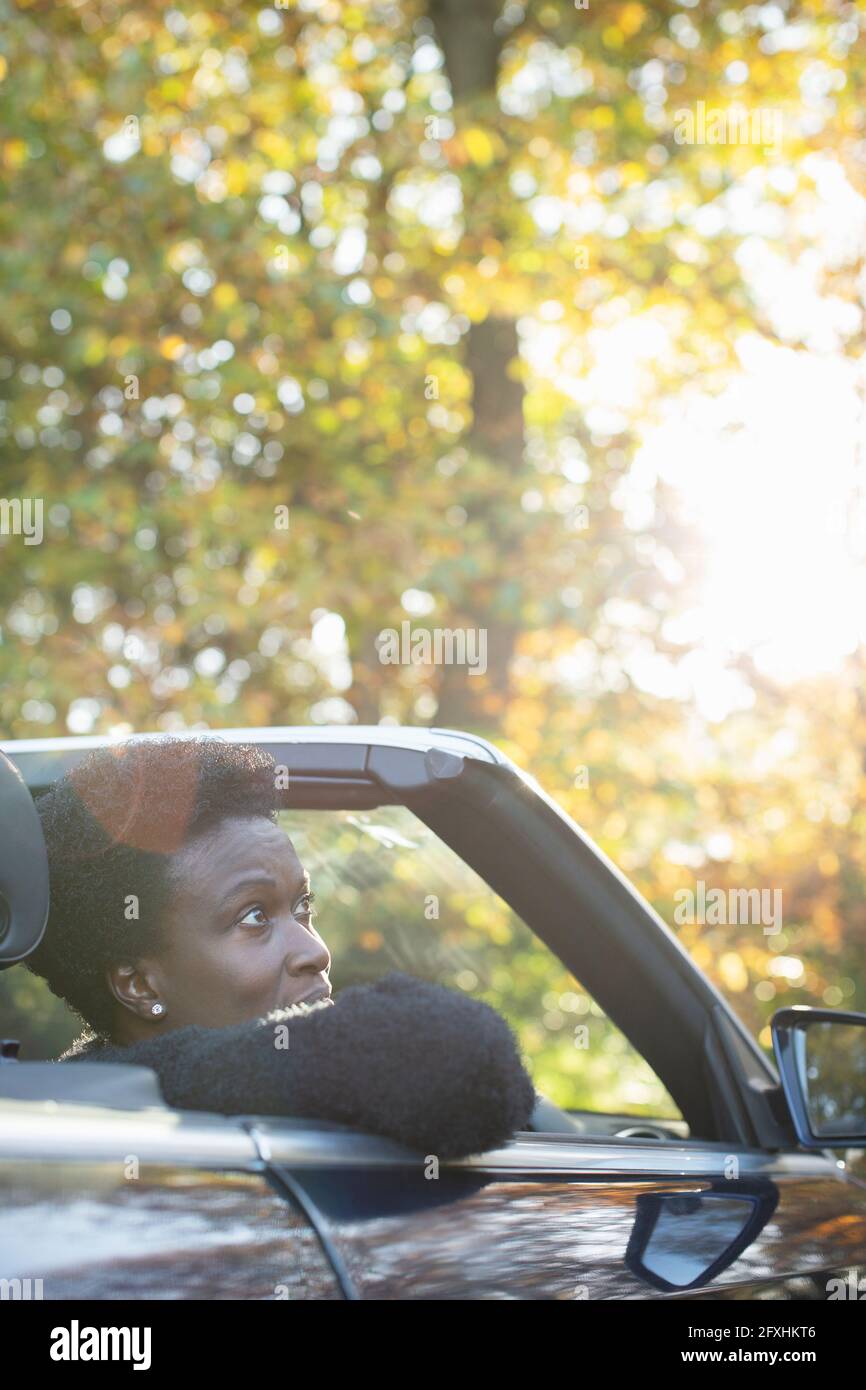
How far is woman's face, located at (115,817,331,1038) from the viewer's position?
203 cm

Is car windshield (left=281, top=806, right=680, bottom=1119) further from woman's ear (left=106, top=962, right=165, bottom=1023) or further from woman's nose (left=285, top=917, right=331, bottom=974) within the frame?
woman's ear (left=106, top=962, right=165, bottom=1023)

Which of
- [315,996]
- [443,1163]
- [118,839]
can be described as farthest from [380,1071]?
[118,839]

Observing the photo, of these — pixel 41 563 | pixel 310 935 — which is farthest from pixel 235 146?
pixel 310 935

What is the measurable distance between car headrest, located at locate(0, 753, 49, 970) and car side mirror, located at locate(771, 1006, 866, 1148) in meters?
1.35

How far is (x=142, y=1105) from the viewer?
1469mm

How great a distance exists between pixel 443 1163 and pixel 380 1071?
149mm

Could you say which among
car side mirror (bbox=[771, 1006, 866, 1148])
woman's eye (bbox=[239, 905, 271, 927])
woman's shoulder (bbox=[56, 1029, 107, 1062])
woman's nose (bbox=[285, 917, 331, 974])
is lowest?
car side mirror (bbox=[771, 1006, 866, 1148])

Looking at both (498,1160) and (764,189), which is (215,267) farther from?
(498,1160)

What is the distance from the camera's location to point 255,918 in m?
2.08

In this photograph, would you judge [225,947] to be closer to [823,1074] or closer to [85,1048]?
[85,1048]

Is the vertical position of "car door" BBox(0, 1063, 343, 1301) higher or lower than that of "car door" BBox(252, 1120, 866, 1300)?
higher

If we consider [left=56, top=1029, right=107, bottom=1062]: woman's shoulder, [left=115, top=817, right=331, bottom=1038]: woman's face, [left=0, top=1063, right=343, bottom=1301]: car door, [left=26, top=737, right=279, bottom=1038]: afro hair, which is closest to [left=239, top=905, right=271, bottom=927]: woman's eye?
[left=115, top=817, right=331, bottom=1038]: woman's face

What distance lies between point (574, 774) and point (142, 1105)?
8537 millimetres

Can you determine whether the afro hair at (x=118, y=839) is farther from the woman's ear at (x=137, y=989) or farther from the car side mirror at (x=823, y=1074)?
the car side mirror at (x=823, y=1074)
